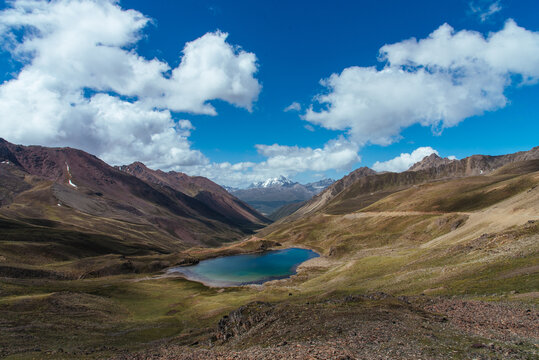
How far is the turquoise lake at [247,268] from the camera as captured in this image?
128375mm

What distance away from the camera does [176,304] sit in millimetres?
82312

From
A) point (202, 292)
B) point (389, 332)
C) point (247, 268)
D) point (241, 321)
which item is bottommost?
point (247, 268)

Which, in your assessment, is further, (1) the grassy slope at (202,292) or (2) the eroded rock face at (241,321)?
(1) the grassy slope at (202,292)

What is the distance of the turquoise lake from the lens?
421 ft

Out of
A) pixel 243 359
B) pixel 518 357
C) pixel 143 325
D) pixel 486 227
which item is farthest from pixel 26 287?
pixel 486 227

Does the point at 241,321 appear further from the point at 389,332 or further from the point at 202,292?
the point at 202,292

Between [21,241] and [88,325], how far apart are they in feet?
396

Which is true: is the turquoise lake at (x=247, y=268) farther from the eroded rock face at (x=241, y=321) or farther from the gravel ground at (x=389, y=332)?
the gravel ground at (x=389, y=332)

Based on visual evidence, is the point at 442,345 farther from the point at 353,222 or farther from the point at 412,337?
the point at 353,222

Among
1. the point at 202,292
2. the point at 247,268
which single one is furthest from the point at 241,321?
the point at 247,268

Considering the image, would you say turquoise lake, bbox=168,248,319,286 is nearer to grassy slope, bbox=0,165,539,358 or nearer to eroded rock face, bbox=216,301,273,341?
grassy slope, bbox=0,165,539,358

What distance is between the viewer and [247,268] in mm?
152875

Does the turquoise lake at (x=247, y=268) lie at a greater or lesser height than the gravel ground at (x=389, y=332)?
lesser

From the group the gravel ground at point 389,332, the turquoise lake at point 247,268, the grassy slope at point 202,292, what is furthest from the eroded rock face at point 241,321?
the turquoise lake at point 247,268
